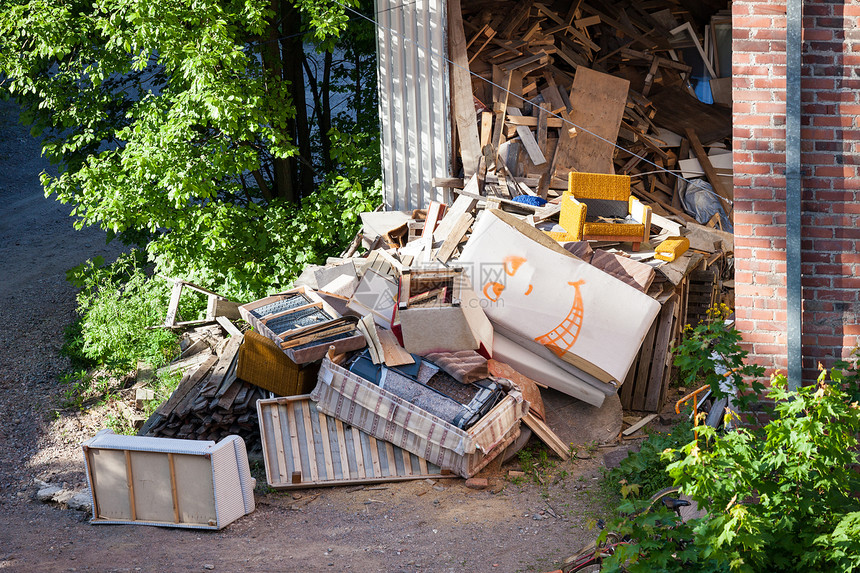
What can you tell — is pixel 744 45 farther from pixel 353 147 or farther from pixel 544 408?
pixel 353 147

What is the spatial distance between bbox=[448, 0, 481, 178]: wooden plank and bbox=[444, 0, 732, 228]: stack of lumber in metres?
0.01

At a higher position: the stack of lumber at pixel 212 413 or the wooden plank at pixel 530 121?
the wooden plank at pixel 530 121

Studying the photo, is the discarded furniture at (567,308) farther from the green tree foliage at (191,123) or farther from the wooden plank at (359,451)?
the green tree foliage at (191,123)

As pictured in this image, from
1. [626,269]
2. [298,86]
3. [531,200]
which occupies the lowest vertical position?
[626,269]

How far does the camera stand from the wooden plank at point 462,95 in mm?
10078

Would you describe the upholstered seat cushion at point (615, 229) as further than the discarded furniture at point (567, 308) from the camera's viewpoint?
Yes

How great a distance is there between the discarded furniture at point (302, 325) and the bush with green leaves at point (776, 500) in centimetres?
390

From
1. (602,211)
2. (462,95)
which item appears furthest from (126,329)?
(602,211)

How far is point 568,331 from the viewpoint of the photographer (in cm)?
774

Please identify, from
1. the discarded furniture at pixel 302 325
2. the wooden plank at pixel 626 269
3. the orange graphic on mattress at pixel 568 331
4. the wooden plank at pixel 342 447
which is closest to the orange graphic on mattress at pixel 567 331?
the orange graphic on mattress at pixel 568 331

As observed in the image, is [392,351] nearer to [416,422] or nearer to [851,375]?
[416,422]

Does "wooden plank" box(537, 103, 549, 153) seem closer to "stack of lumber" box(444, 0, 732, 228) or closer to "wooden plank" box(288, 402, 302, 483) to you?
"stack of lumber" box(444, 0, 732, 228)

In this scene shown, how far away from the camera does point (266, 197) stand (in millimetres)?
12523

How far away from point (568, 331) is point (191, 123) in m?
5.68
